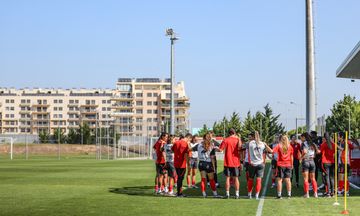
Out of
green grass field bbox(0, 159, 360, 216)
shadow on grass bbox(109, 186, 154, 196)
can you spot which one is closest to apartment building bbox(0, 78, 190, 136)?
shadow on grass bbox(109, 186, 154, 196)

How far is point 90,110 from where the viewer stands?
184250 millimetres

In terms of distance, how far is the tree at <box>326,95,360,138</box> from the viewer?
93.2 metres

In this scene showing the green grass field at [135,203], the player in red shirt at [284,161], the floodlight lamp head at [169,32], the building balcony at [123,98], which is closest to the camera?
the green grass field at [135,203]

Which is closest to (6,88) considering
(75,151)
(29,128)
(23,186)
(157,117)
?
(29,128)

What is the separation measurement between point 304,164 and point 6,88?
585 feet

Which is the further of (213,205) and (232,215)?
(213,205)

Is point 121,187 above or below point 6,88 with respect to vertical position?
below

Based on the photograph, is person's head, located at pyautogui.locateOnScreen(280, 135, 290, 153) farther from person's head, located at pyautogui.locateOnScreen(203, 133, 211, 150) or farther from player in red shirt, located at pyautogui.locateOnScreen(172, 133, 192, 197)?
player in red shirt, located at pyautogui.locateOnScreen(172, 133, 192, 197)

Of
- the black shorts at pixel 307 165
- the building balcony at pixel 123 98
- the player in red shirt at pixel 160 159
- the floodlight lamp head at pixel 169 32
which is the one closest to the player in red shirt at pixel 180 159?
the player in red shirt at pixel 160 159

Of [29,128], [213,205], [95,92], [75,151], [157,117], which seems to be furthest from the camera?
[95,92]

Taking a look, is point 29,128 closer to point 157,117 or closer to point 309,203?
point 157,117

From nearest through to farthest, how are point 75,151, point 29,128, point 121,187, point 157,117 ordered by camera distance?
1. point 121,187
2. point 75,151
3. point 157,117
4. point 29,128

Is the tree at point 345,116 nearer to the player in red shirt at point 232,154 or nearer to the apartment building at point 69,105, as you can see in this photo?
the apartment building at point 69,105

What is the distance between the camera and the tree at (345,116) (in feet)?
306
